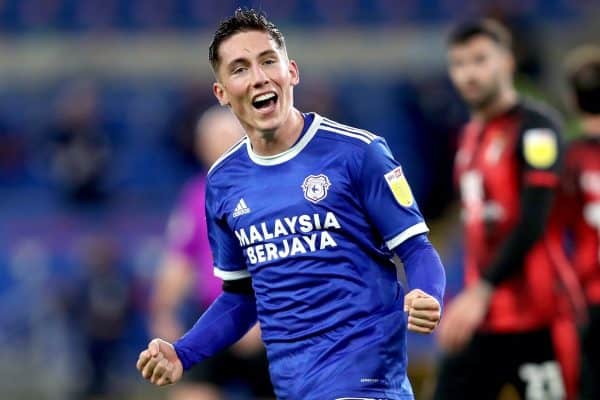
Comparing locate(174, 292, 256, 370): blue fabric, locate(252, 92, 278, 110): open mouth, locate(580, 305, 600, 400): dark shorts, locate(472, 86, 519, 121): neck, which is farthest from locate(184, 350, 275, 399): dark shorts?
locate(252, 92, 278, 110): open mouth

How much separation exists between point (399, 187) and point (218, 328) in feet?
2.89

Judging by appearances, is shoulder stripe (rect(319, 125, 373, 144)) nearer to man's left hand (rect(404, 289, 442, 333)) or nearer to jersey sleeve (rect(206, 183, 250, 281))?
jersey sleeve (rect(206, 183, 250, 281))

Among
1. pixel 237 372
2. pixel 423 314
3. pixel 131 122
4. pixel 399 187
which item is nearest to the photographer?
pixel 423 314

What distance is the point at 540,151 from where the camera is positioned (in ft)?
19.7

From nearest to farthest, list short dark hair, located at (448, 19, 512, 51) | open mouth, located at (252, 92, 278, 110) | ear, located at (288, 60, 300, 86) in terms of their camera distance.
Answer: open mouth, located at (252, 92, 278, 110), ear, located at (288, 60, 300, 86), short dark hair, located at (448, 19, 512, 51)

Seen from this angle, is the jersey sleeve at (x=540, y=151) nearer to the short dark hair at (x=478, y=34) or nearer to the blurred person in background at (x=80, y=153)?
the short dark hair at (x=478, y=34)

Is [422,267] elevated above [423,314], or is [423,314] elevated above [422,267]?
[422,267]

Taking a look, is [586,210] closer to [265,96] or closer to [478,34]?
[478,34]

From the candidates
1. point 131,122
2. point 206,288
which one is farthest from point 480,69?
point 131,122

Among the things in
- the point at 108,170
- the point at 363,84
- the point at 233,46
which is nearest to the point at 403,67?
the point at 363,84

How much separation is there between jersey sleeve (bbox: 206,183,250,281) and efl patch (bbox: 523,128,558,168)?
1.95m

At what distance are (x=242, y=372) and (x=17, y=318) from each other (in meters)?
6.15

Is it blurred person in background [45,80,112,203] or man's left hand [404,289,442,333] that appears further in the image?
blurred person in background [45,80,112,203]

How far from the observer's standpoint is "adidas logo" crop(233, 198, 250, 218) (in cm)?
433
